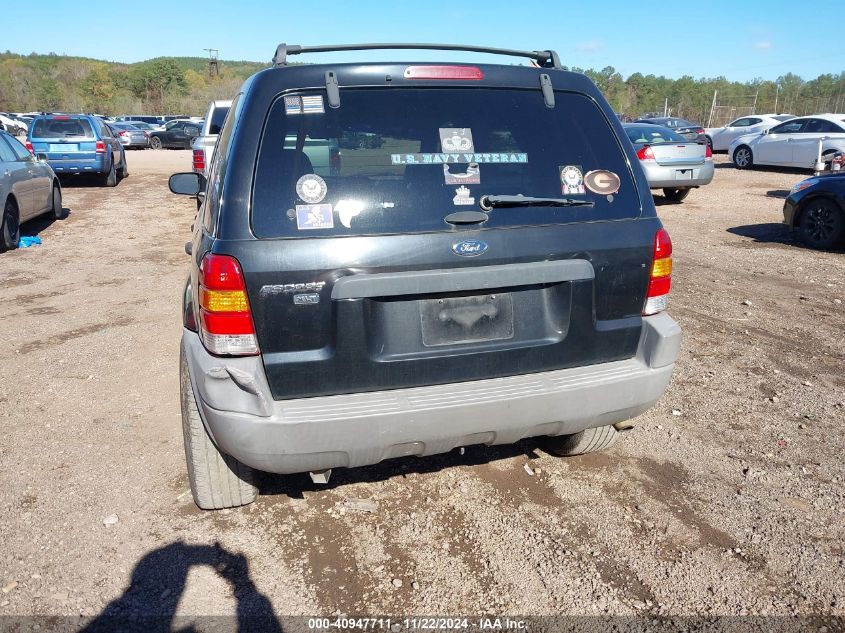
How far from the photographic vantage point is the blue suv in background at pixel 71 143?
1609 centimetres

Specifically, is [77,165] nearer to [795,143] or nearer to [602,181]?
[602,181]

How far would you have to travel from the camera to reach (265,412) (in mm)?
2498

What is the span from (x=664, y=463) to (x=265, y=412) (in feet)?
7.63

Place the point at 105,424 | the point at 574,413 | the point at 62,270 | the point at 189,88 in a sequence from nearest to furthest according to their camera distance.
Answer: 1. the point at 574,413
2. the point at 105,424
3. the point at 62,270
4. the point at 189,88

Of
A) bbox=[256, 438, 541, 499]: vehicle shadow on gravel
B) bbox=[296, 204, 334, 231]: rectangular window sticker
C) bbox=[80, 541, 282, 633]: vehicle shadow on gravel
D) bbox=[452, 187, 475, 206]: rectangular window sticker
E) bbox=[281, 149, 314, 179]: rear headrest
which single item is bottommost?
bbox=[256, 438, 541, 499]: vehicle shadow on gravel

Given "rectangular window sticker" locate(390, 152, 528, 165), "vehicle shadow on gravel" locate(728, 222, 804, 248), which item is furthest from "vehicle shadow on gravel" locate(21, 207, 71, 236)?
"vehicle shadow on gravel" locate(728, 222, 804, 248)

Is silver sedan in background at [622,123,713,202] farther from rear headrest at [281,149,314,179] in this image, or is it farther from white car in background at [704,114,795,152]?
white car in background at [704,114,795,152]

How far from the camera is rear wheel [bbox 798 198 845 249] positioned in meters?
9.15

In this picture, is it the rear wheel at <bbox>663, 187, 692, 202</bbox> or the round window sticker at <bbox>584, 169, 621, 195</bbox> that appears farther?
the rear wheel at <bbox>663, 187, 692, 202</bbox>

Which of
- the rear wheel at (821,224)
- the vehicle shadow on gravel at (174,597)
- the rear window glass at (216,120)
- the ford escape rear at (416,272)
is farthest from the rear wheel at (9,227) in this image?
the rear wheel at (821,224)

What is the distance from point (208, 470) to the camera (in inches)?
119

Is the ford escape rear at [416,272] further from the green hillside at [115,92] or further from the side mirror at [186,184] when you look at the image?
the green hillside at [115,92]

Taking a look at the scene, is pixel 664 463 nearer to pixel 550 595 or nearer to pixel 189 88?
pixel 550 595

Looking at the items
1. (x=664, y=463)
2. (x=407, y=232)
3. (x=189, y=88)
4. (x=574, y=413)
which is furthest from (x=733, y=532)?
(x=189, y=88)
